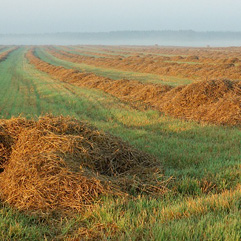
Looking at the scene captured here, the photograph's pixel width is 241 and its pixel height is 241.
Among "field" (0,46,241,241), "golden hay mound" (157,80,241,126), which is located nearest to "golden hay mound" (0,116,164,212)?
"field" (0,46,241,241)

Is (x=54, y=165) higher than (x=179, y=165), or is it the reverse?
(x=54, y=165)

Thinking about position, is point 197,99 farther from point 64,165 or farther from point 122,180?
point 64,165

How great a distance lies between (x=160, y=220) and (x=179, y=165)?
9.30 feet

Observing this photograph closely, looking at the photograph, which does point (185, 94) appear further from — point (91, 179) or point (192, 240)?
point (192, 240)

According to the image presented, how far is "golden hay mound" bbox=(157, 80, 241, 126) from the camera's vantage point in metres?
10.3

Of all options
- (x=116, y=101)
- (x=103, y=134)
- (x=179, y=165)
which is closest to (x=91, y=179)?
(x=103, y=134)

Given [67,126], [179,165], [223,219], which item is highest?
[67,126]

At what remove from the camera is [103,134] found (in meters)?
6.00

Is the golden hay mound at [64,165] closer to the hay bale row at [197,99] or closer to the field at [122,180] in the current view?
the field at [122,180]

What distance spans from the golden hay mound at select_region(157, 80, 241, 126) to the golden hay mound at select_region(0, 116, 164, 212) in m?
5.23

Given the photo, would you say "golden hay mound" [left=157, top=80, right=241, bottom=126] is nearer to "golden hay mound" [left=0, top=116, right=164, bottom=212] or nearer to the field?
the field


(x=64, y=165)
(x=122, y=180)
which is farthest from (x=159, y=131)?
(x=64, y=165)

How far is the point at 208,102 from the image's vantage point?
11.7 m

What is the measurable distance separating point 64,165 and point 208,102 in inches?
337
